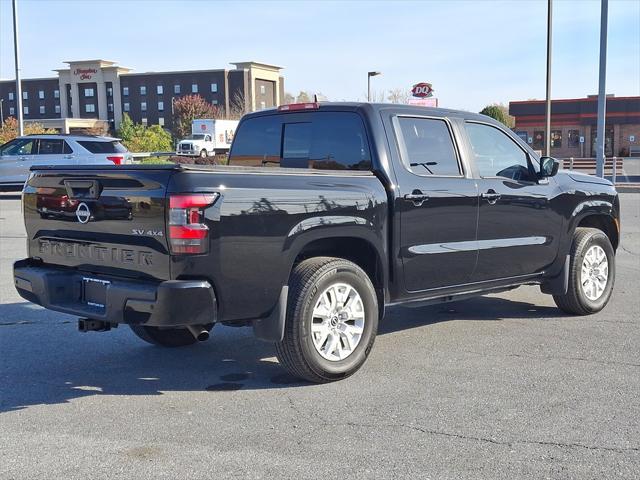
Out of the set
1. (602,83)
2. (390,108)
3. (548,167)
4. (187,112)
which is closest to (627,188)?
(602,83)

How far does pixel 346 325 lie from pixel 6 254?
7.96 meters

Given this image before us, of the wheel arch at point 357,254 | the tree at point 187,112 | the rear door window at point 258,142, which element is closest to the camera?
the wheel arch at point 357,254

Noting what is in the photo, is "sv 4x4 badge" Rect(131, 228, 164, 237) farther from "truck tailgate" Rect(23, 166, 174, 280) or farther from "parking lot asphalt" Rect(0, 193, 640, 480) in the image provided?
"parking lot asphalt" Rect(0, 193, 640, 480)

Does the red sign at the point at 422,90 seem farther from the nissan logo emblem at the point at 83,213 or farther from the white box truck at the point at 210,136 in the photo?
the white box truck at the point at 210,136

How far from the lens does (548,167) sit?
273 inches

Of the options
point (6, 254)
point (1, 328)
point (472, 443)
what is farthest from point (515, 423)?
point (6, 254)

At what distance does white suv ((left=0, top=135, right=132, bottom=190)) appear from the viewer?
2150cm

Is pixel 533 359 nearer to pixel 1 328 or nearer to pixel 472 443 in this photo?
pixel 472 443

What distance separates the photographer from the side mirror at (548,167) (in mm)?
6926

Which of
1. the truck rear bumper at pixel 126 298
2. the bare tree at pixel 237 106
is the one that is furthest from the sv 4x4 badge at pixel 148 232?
the bare tree at pixel 237 106

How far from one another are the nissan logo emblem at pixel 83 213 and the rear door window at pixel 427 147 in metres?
2.37

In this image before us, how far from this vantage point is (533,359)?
Answer: 19.8ft

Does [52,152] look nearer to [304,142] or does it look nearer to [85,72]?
[304,142]

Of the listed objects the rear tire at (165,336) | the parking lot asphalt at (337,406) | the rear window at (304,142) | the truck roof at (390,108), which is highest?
the truck roof at (390,108)
